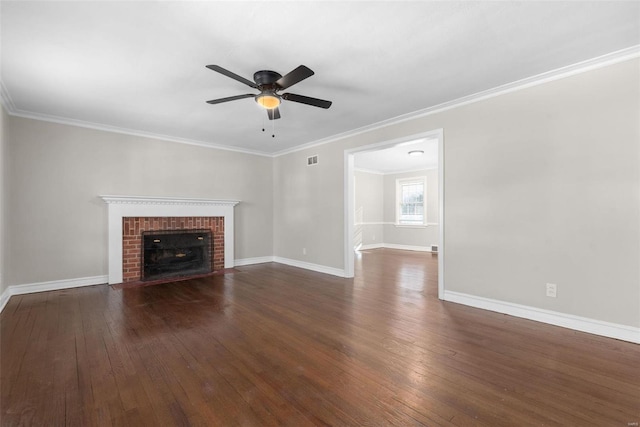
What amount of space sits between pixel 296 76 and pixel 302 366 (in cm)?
235

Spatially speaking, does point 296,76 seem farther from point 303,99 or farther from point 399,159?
point 399,159

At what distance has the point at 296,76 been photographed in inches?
97.0

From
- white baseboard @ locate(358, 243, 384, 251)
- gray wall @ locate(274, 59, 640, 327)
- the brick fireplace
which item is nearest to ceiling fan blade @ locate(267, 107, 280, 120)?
gray wall @ locate(274, 59, 640, 327)

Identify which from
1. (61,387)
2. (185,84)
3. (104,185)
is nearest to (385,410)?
(61,387)

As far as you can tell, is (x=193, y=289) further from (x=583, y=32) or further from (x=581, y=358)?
(x=583, y=32)

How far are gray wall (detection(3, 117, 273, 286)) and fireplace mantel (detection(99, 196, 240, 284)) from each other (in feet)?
0.62

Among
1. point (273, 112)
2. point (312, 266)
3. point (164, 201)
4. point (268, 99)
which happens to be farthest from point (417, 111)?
point (164, 201)

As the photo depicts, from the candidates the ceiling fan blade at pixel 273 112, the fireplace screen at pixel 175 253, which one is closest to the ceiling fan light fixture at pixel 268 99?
the ceiling fan blade at pixel 273 112

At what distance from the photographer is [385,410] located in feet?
5.61

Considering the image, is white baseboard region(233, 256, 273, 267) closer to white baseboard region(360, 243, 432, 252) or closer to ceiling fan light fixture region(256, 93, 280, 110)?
white baseboard region(360, 243, 432, 252)

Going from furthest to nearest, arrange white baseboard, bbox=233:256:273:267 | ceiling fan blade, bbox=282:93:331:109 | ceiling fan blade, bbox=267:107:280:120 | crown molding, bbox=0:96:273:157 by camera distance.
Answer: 1. white baseboard, bbox=233:256:273:267
2. crown molding, bbox=0:96:273:157
3. ceiling fan blade, bbox=267:107:280:120
4. ceiling fan blade, bbox=282:93:331:109

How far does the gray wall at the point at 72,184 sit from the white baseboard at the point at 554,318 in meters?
5.08

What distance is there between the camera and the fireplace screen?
5.17 meters

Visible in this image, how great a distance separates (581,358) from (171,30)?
13.7 ft
